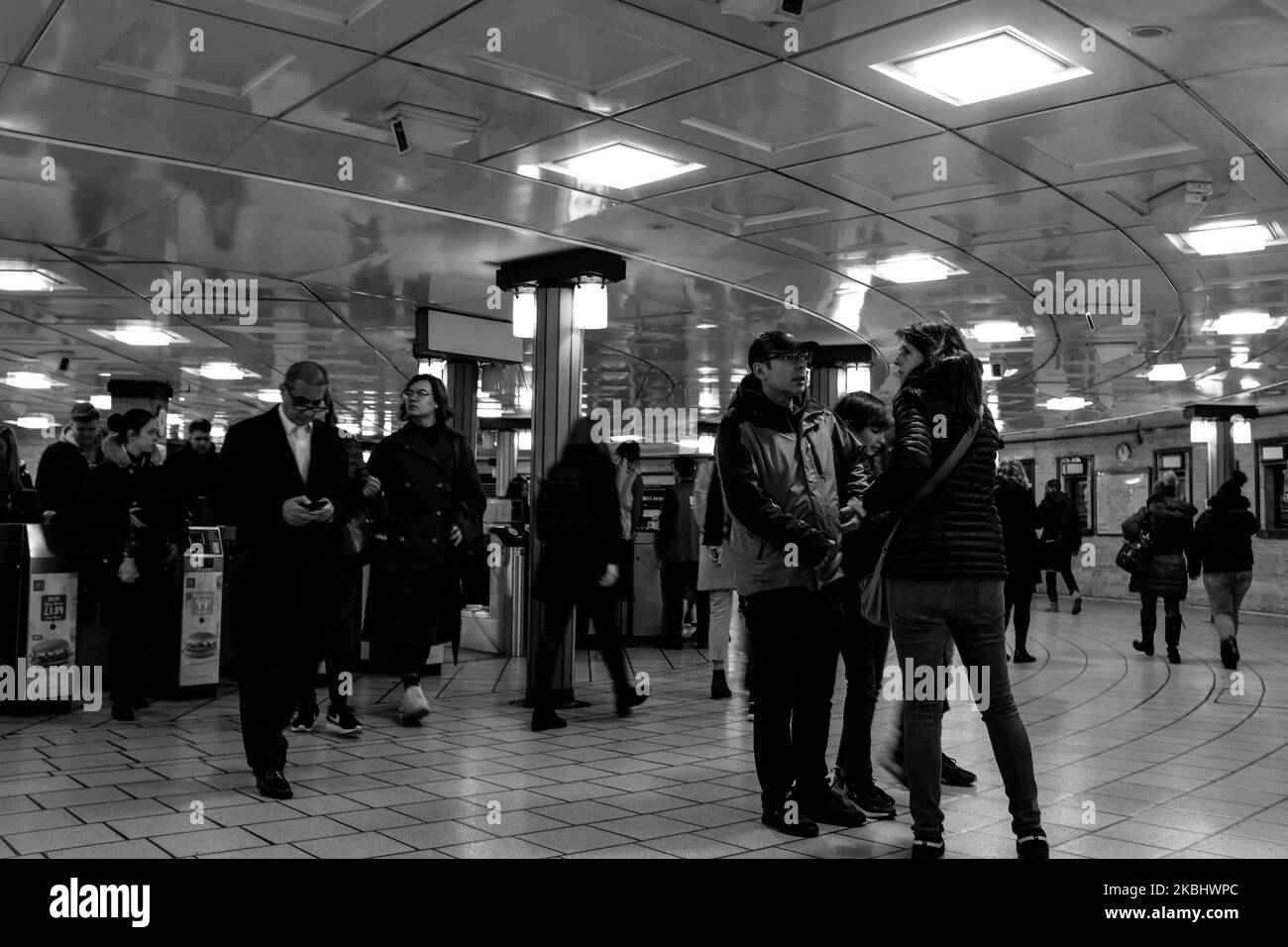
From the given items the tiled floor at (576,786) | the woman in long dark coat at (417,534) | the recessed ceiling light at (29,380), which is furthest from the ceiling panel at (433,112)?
the recessed ceiling light at (29,380)

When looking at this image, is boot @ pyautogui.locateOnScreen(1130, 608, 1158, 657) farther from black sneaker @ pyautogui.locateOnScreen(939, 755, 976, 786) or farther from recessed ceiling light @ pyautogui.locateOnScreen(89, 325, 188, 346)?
recessed ceiling light @ pyautogui.locateOnScreen(89, 325, 188, 346)

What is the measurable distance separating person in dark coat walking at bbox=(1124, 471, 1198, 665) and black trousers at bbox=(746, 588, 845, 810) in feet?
25.1

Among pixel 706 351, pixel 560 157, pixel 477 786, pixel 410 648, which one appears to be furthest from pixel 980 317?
pixel 477 786

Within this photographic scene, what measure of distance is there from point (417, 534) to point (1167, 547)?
781cm

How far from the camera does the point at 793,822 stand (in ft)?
13.7

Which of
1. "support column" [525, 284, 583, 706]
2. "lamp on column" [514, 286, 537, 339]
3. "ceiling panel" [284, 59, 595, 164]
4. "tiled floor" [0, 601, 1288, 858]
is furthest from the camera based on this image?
"lamp on column" [514, 286, 537, 339]

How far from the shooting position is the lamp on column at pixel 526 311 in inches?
352

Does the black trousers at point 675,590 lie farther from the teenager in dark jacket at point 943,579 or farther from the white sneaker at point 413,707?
the teenager in dark jacket at point 943,579

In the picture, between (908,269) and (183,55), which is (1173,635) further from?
(183,55)

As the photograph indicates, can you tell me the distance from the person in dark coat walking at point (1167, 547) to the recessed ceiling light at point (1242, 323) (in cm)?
156

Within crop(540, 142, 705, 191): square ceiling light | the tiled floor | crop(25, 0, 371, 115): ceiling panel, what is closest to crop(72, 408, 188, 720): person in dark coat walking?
the tiled floor

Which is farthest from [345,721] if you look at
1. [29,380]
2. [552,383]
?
[29,380]

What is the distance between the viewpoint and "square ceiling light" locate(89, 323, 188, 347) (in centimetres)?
1223

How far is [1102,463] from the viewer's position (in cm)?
2323
